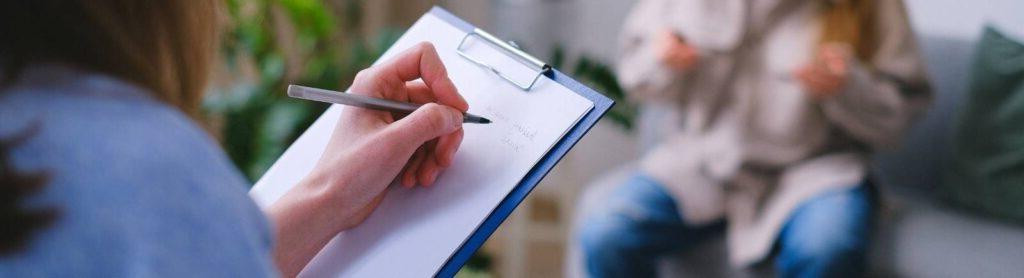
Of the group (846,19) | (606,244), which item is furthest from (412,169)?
(846,19)

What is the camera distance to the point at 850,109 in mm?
1374

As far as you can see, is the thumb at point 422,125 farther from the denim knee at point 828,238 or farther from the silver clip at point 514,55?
the denim knee at point 828,238

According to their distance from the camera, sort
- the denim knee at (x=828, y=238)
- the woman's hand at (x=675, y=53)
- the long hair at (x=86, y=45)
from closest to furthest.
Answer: the long hair at (x=86, y=45) < the denim knee at (x=828, y=238) < the woman's hand at (x=675, y=53)

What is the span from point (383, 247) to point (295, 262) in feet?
0.24

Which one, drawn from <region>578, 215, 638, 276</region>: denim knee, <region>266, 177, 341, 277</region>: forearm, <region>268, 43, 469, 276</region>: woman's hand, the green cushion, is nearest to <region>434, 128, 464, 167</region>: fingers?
<region>268, 43, 469, 276</region>: woman's hand

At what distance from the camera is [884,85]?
1.38 m

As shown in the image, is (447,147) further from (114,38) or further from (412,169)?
(114,38)

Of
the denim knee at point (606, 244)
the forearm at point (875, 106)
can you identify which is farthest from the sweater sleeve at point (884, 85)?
the denim knee at point (606, 244)

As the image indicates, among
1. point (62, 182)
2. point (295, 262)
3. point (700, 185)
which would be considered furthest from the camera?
point (700, 185)

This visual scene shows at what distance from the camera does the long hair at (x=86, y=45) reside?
15.3 inches

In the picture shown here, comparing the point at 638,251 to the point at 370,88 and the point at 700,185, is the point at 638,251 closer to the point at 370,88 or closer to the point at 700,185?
the point at 700,185

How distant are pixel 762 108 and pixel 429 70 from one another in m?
0.81

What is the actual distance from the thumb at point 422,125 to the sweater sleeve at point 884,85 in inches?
32.9

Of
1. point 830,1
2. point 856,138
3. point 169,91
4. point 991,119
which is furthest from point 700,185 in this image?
point 169,91
